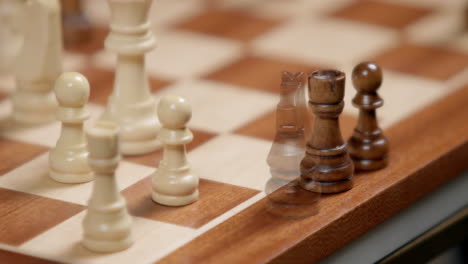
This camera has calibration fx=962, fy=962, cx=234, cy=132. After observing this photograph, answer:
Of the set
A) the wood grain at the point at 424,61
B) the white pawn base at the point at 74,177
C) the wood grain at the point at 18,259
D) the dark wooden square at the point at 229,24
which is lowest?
the wood grain at the point at 18,259

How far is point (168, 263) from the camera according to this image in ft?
3.41

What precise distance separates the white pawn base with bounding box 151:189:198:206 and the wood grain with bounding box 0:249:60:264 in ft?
0.60

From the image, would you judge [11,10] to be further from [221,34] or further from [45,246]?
[45,246]

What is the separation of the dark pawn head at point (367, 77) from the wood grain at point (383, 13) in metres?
0.72

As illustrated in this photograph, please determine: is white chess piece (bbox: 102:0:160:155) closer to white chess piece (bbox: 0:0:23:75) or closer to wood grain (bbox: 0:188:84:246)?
wood grain (bbox: 0:188:84:246)

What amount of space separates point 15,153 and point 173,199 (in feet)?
1.00

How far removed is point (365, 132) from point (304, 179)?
5.7 inches

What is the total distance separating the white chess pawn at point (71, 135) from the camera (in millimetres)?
1206

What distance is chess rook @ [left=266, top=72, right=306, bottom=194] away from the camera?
3.92 feet

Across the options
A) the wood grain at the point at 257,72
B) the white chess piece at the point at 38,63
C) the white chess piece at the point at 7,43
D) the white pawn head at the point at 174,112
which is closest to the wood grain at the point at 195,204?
the white pawn head at the point at 174,112

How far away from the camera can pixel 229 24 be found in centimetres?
199

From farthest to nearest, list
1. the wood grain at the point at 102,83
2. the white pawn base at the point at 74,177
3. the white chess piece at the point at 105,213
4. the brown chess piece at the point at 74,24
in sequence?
the brown chess piece at the point at 74,24 < the wood grain at the point at 102,83 < the white pawn base at the point at 74,177 < the white chess piece at the point at 105,213

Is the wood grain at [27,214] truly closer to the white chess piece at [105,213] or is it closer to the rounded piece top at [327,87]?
the white chess piece at [105,213]

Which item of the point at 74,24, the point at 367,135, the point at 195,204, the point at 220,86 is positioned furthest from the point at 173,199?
the point at 74,24
